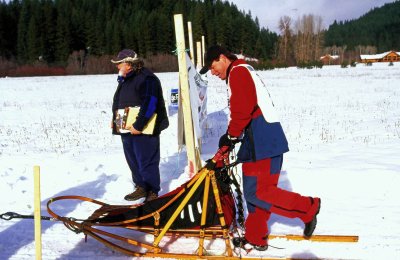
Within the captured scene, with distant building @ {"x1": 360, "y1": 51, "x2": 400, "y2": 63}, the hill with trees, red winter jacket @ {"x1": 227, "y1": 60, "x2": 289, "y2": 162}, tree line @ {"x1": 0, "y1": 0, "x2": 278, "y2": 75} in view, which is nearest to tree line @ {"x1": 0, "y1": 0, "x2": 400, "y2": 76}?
tree line @ {"x1": 0, "y1": 0, "x2": 278, "y2": 75}

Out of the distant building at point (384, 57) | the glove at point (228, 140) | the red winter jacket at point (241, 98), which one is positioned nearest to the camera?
the red winter jacket at point (241, 98)

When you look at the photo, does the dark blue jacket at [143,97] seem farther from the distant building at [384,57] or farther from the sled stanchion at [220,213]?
the distant building at [384,57]

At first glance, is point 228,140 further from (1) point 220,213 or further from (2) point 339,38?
(2) point 339,38

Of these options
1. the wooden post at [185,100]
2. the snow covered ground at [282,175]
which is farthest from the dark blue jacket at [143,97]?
the snow covered ground at [282,175]

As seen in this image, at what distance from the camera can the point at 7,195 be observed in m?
5.55

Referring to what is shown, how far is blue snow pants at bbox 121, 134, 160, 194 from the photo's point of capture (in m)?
5.09

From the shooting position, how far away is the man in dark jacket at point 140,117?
490 cm

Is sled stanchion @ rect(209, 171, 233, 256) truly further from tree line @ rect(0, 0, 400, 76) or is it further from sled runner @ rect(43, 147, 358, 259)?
tree line @ rect(0, 0, 400, 76)

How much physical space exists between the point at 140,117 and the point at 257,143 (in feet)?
5.73

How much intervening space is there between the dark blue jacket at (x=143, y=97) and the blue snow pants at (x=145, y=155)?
0.15 m

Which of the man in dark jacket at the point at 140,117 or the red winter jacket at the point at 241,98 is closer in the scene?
the red winter jacket at the point at 241,98

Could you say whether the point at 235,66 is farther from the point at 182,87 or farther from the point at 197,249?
the point at 182,87

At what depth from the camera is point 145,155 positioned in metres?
5.11

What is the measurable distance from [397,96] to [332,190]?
540 inches
